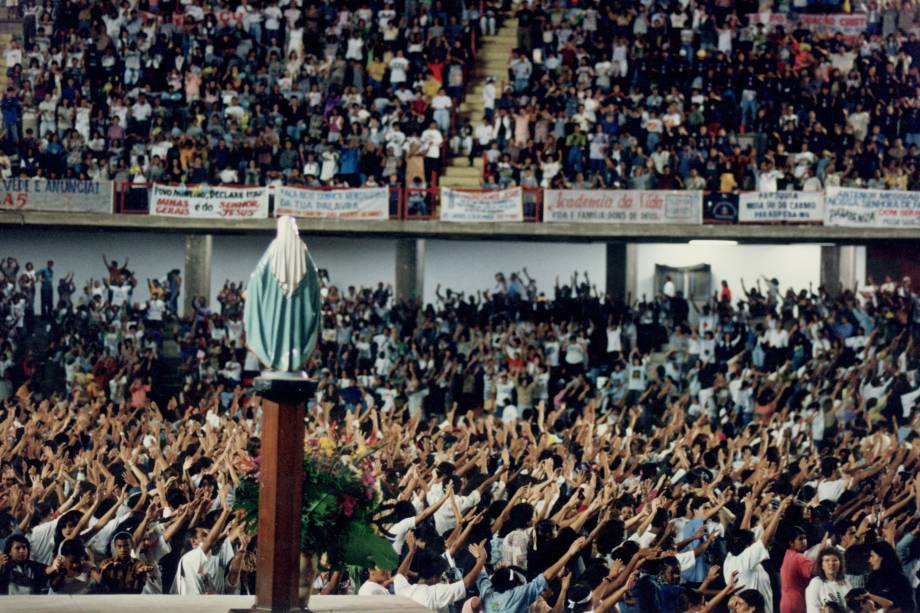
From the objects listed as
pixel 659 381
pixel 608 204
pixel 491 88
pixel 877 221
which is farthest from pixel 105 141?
pixel 877 221

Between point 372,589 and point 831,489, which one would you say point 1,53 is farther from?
point 372,589

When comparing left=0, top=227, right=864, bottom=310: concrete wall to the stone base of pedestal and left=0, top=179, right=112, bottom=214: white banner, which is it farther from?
the stone base of pedestal

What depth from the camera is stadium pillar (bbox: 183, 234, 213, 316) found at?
91.1 ft

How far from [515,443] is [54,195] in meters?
12.5

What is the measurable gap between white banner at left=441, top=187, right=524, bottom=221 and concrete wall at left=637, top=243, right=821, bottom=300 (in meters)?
5.03

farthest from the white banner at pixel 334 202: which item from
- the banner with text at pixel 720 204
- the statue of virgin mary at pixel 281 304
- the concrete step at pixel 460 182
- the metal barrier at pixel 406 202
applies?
the statue of virgin mary at pixel 281 304

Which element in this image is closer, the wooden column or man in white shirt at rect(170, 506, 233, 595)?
the wooden column

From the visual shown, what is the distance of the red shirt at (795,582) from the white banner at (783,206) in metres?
14.9

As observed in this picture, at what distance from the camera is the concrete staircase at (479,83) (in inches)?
1076

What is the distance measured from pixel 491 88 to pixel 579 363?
6043mm

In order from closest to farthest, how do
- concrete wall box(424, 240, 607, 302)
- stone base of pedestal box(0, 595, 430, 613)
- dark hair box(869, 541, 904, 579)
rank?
stone base of pedestal box(0, 595, 430, 613)
dark hair box(869, 541, 904, 579)
concrete wall box(424, 240, 607, 302)

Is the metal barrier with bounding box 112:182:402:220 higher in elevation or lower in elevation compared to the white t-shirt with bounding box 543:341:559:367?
higher

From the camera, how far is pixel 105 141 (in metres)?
27.0

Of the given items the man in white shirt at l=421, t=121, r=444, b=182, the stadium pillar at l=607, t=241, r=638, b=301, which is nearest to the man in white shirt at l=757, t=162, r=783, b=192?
the stadium pillar at l=607, t=241, r=638, b=301
